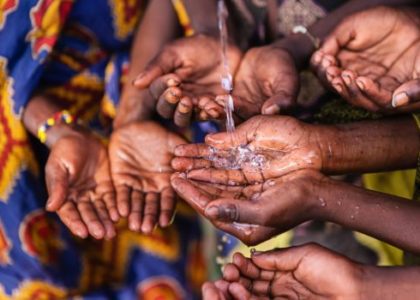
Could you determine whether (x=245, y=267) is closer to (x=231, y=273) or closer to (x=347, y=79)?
(x=231, y=273)

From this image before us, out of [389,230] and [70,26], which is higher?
[70,26]

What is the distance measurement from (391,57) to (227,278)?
68 cm

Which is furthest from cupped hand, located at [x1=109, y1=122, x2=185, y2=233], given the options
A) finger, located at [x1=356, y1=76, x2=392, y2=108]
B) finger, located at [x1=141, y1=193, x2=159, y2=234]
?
finger, located at [x1=356, y1=76, x2=392, y2=108]

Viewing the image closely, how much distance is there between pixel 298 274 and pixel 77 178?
0.59 metres

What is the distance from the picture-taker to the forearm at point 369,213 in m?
1.28

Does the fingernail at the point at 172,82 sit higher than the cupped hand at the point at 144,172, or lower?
higher

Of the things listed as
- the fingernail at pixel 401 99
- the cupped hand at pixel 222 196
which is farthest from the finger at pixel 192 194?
the fingernail at pixel 401 99

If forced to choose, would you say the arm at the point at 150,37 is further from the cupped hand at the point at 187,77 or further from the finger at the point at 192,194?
the finger at the point at 192,194

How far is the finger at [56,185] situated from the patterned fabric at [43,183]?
22 cm

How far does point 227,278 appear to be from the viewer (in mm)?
1230

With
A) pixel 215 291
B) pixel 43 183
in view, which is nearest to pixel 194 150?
pixel 215 291

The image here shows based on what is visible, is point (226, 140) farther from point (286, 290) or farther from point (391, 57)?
point (391, 57)

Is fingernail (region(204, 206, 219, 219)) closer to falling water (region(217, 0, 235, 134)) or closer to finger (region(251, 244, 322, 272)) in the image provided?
finger (region(251, 244, 322, 272))

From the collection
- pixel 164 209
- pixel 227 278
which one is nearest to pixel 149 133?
pixel 164 209
